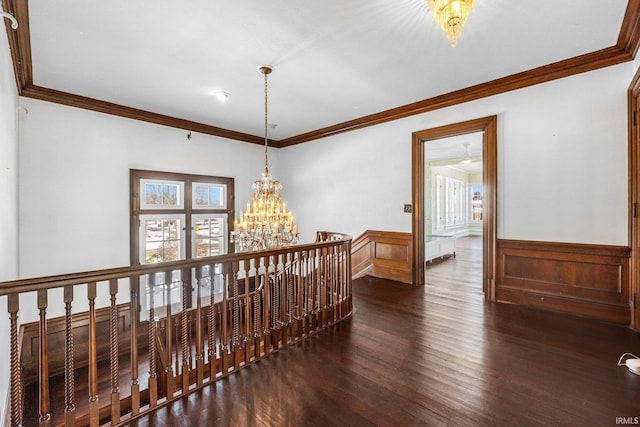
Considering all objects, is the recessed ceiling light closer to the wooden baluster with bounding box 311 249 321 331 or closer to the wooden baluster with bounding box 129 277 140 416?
the wooden baluster with bounding box 311 249 321 331

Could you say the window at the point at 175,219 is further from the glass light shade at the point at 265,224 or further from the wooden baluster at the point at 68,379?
the wooden baluster at the point at 68,379

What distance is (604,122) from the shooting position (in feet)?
9.64

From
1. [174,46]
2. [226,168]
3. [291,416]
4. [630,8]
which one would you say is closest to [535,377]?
[291,416]

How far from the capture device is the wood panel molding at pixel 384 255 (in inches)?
175

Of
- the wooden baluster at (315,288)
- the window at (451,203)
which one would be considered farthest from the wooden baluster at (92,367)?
the window at (451,203)

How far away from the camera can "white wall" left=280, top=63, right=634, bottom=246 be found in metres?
2.91

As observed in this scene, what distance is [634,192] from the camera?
2730 mm

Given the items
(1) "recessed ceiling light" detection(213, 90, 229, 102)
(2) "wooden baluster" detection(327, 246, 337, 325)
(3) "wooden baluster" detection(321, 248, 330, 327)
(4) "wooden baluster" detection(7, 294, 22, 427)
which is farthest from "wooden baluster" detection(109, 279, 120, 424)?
(1) "recessed ceiling light" detection(213, 90, 229, 102)

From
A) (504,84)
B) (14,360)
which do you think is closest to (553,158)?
(504,84)

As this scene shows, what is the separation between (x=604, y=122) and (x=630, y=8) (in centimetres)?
109

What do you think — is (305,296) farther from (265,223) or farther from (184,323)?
(184,323)

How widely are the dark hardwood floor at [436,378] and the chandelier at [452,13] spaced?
236 cm

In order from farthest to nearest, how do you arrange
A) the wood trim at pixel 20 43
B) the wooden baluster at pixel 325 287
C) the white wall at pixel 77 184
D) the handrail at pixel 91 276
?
the white wall at pixel 77 184
the wooden baluster at pixel 325 287
the wood trim at pixel 20 43
the handrail at pixel 91 276

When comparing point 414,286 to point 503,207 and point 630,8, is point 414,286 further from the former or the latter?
point 630,8
